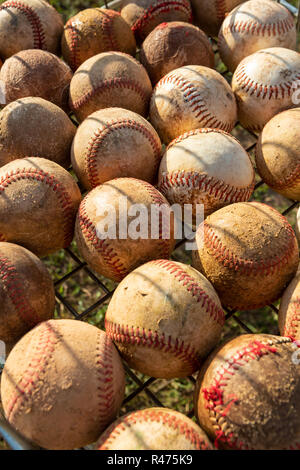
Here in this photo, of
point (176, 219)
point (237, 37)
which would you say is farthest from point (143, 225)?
point (237, 37)

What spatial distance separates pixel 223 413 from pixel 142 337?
40cm

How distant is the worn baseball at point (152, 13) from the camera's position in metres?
3.08

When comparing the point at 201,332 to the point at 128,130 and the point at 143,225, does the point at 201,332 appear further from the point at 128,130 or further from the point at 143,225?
the point at 128,130

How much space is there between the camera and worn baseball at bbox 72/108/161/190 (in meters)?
2.35

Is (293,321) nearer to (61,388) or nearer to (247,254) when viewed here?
(247,254)

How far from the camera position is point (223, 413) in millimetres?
1695

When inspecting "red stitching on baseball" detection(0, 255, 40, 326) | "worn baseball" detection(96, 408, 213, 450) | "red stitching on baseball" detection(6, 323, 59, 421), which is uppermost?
"red stitching on baseball" detection(0, 255, 40, 326)

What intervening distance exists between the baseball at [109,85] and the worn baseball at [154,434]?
1.63 m

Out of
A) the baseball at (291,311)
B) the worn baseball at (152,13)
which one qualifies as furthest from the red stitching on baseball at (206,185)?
the worn baseball at (152,13)

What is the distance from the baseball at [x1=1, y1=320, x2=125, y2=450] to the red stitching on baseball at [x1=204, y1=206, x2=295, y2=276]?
0.60 m

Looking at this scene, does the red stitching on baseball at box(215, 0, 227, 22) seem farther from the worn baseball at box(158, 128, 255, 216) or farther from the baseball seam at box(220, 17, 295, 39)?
the worn baseball at box(158, 128, 255, 216)

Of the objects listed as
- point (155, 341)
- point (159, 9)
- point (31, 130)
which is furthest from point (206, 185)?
point (159, 9)

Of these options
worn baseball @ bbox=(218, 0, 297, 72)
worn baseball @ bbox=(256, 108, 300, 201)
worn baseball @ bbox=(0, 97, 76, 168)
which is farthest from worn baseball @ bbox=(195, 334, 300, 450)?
worn baseball @ bbox=(218, 0, 297, 72)

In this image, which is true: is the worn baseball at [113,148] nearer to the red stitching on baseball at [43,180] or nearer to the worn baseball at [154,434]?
the red stitching on baseball at [43,180]
